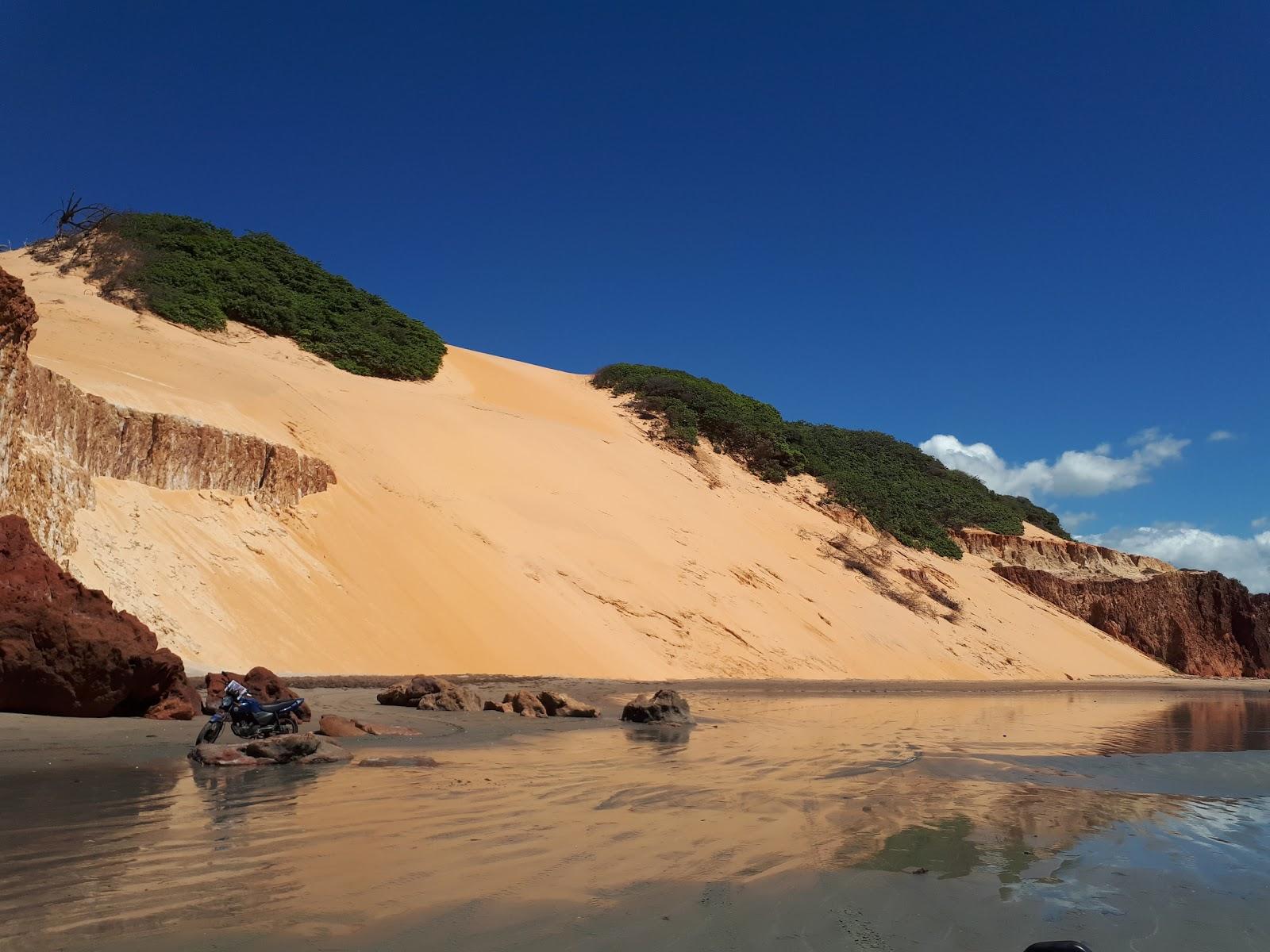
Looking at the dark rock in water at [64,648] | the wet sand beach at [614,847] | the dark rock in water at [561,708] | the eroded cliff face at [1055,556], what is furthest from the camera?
Answer: the eroded cliff face at [1055,556]

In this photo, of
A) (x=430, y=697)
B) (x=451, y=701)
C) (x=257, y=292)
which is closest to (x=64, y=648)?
(x=430, y=697)

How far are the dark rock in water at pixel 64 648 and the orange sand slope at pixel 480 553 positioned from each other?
3.38 m

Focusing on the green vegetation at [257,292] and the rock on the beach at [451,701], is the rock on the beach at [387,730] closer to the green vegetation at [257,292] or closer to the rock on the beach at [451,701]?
the rock on the beach at [451,701]

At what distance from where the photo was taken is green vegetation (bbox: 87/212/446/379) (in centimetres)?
2964

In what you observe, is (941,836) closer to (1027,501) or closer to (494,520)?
(494,520)

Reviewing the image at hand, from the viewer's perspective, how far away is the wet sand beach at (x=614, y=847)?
379cm

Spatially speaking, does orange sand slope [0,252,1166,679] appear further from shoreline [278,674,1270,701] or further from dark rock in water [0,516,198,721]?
dark rock in water [0,516,198,721]

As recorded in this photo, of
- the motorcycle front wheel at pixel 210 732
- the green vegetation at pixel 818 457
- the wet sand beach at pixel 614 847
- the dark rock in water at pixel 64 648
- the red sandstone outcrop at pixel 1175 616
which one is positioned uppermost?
the green vegetation at pixel 818 457

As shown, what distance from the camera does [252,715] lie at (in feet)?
28.9

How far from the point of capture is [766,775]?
809 centimetres

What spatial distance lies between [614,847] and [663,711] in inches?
273

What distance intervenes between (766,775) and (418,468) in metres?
17.4

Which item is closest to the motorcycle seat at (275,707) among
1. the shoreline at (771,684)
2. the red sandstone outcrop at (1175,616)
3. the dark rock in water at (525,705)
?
the shoreline at (771,684)

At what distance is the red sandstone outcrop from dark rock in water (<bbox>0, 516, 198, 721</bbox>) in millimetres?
38089
